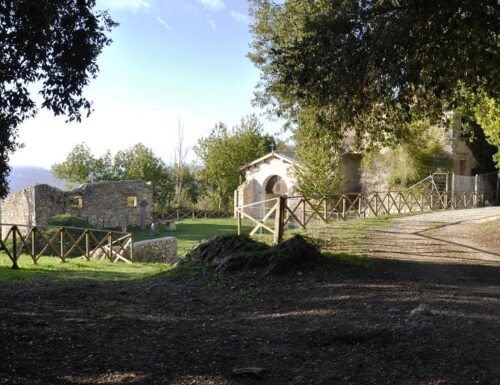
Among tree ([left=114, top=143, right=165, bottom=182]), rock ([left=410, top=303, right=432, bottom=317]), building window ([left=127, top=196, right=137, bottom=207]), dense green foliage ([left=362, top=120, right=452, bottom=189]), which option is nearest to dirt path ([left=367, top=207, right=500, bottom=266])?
rock ([left=410, top=303, right=432, bottom=317])

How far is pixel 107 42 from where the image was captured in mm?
7660

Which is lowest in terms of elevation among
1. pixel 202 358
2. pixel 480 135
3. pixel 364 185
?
pixel 202 358

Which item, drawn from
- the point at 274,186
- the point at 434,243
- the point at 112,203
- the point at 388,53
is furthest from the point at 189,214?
the point at 388,53

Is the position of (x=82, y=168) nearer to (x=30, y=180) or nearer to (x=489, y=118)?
(x=489, y=118)

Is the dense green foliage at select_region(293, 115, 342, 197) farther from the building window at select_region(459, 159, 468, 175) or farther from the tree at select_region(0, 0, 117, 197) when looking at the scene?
the tree at select_region(0, 0, 117, 197)

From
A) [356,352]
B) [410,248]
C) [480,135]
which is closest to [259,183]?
[480,135]

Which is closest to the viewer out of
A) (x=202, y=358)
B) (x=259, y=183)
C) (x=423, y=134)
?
(x=202, y=358)

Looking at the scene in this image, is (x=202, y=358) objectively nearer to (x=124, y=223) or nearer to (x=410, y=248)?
(x=410, y=248)

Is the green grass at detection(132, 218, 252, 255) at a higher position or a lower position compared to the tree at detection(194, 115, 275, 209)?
lower

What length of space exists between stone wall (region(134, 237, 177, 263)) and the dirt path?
819 cm

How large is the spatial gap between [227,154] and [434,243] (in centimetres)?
3058

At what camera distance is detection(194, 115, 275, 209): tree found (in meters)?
42.0

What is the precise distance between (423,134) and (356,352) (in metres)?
27.0

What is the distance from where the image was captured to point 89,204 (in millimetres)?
31406
